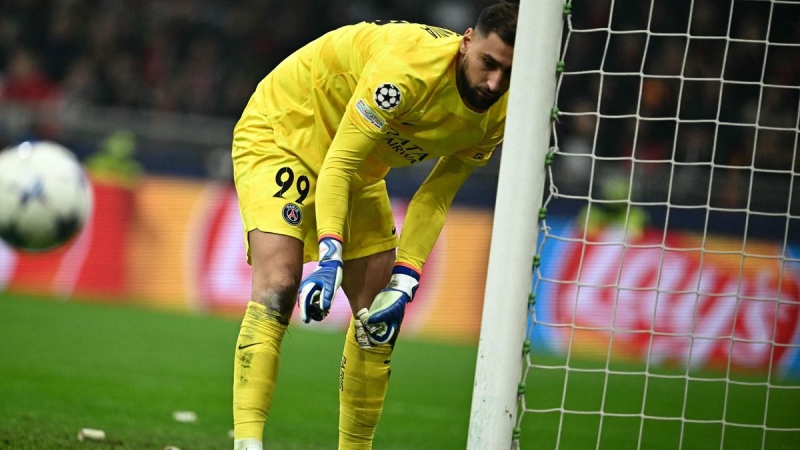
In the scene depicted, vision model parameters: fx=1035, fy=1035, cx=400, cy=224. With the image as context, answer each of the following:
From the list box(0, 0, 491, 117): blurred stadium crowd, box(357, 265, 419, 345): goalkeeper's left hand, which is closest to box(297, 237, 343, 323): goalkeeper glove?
box(357, 265, 419, 345): goalkeeper's left hand

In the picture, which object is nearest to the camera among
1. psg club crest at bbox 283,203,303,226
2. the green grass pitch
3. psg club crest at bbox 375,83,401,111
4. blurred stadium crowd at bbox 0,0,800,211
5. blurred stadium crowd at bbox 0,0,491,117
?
psg club crest at bbox 375,83,401,111

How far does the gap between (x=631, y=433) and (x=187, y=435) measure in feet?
10.4

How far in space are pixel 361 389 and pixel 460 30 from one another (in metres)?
12.4

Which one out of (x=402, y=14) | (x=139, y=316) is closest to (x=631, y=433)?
(x=139, y=316)

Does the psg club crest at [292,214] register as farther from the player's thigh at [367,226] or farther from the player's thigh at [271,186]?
the player's thigh at [367,226]

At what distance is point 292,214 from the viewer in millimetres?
4109

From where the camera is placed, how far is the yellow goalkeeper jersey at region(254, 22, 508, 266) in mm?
3908

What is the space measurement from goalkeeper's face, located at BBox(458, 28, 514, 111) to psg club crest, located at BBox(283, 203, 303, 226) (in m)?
0.81

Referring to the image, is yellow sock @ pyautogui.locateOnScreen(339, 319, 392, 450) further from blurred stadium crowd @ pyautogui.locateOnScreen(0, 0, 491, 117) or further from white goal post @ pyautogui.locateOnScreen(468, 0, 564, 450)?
blurred stadium crowd @ pyautogui.locateOnScreen(0, 0, 491, 117)

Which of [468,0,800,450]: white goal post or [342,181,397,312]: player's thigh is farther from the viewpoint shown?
[342,181,397,312]: player's thigh

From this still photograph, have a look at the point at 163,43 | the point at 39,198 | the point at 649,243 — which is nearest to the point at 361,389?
the point at 39,198

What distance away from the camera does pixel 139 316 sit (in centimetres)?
1125

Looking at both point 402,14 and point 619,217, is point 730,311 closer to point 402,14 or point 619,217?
point 619,217

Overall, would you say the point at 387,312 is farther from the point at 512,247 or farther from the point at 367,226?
the point at 367,226
